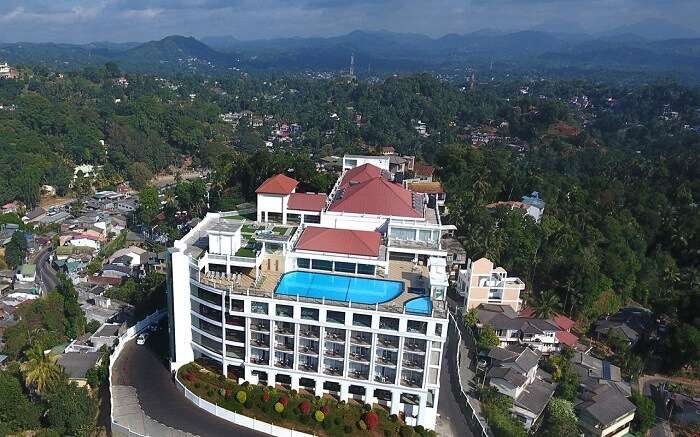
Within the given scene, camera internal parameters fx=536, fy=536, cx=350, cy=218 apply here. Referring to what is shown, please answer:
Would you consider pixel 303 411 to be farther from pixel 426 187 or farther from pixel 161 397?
pixel 426 187

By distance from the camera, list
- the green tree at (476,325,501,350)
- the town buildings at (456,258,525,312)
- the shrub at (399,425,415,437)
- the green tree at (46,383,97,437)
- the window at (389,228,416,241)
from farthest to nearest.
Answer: the town buildings at (456,258,525,312) → the green tree at (476,325,501,350) → the window at (389,228,416,241) → the green tree at (46,383,97,437) → the shrub at (399,425,415,437)

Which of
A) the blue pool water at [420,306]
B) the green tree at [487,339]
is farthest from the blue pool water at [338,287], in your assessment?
the green tree at [487,339]

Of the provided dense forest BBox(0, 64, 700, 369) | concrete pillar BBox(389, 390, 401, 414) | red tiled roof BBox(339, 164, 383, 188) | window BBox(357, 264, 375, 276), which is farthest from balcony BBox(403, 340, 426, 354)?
red tiled roof BBox(339, 164, 383, 188)

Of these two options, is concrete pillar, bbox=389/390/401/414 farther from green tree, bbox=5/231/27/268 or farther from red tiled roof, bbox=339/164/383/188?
green tree, bbox=5/231/27/268

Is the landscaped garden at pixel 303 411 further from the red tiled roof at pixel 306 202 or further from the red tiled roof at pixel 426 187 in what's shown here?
the red tiled roof at pixel 426 187

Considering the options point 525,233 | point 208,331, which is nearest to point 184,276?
point 208,331

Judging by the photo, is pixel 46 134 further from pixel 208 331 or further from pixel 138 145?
pixel 208 331
